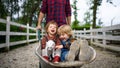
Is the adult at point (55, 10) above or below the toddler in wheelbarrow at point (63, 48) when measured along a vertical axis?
above

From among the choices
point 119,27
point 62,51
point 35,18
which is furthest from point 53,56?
point 35,18

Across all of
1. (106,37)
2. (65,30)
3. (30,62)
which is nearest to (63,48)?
(65,30)

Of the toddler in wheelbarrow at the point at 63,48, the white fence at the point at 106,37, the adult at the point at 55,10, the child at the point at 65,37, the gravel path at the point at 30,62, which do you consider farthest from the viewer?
the white fence at the point at 106,37

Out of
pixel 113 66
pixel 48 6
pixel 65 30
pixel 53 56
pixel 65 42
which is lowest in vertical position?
pixel 113 66

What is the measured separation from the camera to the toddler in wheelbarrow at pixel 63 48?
275 centimetres

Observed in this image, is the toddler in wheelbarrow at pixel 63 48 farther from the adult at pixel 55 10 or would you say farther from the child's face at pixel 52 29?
the adult at pixel 55 10

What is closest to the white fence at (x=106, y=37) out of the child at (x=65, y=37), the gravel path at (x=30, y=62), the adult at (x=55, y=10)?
the gravel path at (x=30, y=62)

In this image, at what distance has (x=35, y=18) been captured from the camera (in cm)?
3497

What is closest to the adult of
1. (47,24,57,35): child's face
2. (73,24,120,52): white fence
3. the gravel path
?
(47,24,57,35): child's face

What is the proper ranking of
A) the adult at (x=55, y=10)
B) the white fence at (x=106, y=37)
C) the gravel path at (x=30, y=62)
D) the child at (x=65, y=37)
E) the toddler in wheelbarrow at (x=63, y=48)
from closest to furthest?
1. the toddler in wheelbarrow at (x=63, y=48)
2. the child at (x=65, y=37)
3. the adult at (x=55, y=10)
4. the gravel path at (x=30, y=62)
5. the white fence at (x=106, y=37)

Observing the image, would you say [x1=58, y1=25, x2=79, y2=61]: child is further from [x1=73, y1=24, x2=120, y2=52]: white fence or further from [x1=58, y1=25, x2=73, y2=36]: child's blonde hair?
[x1=73, y1=24, x2=120, y2=52]: white fence

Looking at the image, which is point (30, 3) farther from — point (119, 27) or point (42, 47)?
point (42, 47)

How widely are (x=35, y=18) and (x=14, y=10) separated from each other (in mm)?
6792

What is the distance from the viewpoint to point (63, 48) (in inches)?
123
